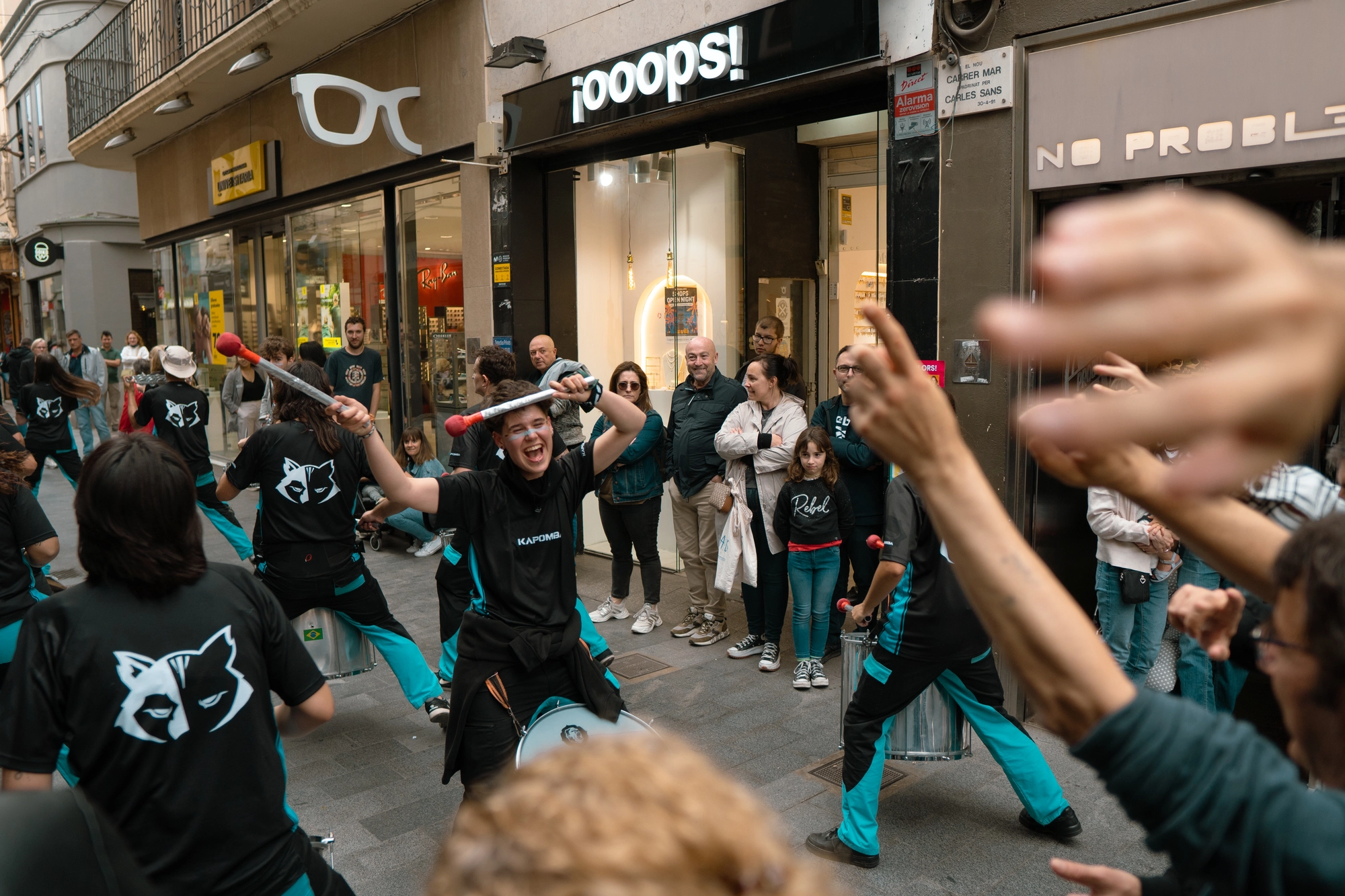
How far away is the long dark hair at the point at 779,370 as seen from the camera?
6.58 m

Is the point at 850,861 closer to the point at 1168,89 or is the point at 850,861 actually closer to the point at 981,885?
the point at 981,885

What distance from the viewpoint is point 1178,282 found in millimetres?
652

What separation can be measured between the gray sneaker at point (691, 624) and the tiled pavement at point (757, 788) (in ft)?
0.55

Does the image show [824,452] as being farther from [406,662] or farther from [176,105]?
[176,105]

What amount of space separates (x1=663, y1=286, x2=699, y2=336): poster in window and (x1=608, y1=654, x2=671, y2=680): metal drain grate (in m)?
3.08

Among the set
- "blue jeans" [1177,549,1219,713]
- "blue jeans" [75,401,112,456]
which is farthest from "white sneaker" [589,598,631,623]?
"blue jeans" [75,401,112,456]

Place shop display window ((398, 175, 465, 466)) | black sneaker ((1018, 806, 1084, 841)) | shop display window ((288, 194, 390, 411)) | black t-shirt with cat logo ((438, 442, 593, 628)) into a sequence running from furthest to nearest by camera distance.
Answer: shop display window ((288, 194, 390, 411)) → shop display window ((398, 175, 465, 466)) → black sneaker ((1018, 806, 1084, 841)) → black t-shirt with cat logo ((438, 442, 593, 628))

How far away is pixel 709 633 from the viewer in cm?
698

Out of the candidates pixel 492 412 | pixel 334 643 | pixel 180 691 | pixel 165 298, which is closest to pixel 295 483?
pixel 334 643

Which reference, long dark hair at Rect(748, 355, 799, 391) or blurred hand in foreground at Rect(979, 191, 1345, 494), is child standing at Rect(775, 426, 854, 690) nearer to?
long dark hair at Rect(748, 355, 799, 391)

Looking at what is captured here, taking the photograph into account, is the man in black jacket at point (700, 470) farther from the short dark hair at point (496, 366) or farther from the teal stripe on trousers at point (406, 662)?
the teal stripe on trousers at point (406, 662)

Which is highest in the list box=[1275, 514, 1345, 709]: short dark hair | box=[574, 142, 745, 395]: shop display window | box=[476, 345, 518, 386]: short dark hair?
box=[574, 142, 745, 395]: shop display window

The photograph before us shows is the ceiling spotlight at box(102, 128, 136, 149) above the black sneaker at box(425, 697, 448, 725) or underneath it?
above

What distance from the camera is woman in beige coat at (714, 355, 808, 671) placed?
6418mm
